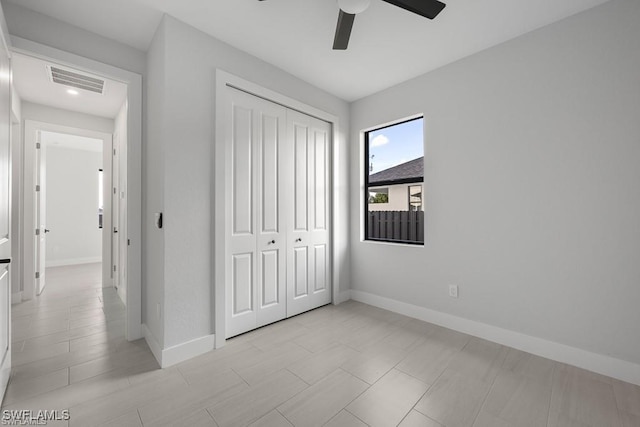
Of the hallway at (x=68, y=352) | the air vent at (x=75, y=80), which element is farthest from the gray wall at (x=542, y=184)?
the air vent at (x=75, y=80)

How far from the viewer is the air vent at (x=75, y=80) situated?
8.86 feet

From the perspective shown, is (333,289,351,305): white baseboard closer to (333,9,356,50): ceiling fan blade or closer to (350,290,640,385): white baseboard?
(350,290,640,385): white baseboard

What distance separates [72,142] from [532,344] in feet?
27.5

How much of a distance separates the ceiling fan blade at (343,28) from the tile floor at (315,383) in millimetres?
2438

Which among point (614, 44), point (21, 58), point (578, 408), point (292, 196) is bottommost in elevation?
point (578, 408)

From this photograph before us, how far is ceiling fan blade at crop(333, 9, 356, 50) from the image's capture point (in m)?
1.83

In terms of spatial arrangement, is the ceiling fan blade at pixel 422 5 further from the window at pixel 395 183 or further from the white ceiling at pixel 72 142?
the white ceiling at pixel 72 142

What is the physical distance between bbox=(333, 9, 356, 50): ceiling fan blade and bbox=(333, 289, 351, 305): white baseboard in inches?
109

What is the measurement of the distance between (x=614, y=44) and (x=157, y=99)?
3.49 metres

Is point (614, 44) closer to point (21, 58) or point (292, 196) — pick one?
point (292, 196)

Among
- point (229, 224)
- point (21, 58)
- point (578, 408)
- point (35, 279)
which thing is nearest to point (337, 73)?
point (229, 224)

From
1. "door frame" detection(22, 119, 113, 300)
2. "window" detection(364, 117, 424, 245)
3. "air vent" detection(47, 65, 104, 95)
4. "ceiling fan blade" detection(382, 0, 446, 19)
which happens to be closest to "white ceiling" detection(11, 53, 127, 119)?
"air vent" detection(47, 65, 104, 95)

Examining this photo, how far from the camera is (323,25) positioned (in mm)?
2203

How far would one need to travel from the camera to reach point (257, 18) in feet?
7.00
